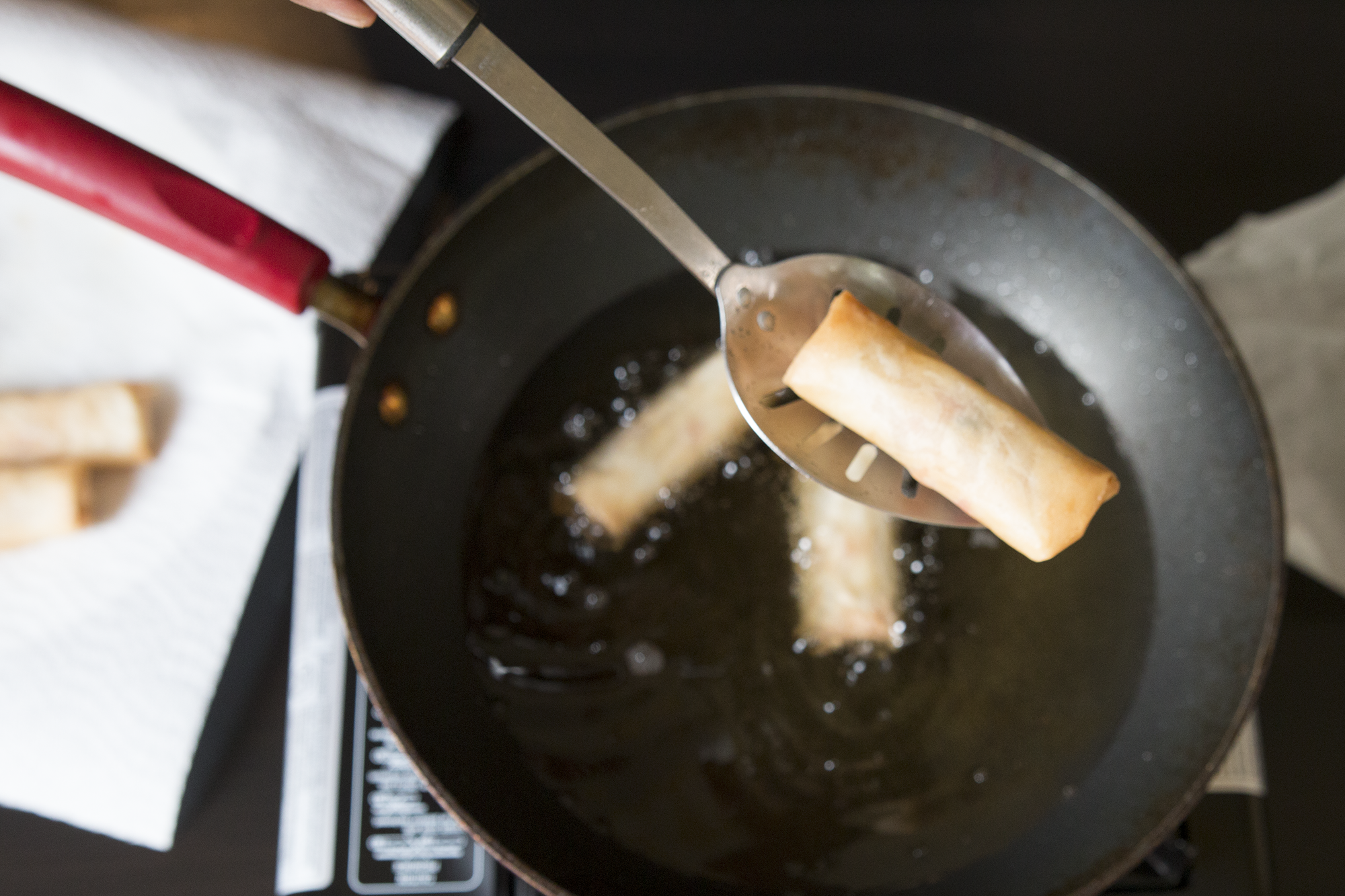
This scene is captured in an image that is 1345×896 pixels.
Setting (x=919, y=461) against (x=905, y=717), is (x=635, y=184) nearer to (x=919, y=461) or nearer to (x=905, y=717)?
(x=919, y=461)

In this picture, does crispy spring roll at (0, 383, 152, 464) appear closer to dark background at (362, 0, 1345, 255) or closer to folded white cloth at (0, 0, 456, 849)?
folded white cloth at (0, 0, 456, 849)

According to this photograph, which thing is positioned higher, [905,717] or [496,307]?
[496,307]

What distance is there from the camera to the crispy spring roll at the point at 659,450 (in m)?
0.81

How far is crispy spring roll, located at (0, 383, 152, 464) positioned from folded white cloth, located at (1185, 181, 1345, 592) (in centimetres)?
101

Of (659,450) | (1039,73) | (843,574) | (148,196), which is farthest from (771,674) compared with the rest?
(1039,73)

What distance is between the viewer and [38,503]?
0.77 m

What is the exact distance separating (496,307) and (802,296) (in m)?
0.29

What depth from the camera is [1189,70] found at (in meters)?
0.98

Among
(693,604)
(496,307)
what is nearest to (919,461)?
(693,604)

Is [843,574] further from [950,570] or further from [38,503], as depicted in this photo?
[38,503]

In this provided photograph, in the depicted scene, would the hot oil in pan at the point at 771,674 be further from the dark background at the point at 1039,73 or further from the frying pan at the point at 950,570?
the dark background at the point at 1039,73

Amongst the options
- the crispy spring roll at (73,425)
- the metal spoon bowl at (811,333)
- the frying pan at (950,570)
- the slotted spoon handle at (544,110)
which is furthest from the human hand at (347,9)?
the crispy spring roll at (73,425)

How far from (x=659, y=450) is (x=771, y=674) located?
0.22 meters

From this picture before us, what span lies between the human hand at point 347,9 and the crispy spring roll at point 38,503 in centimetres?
45
